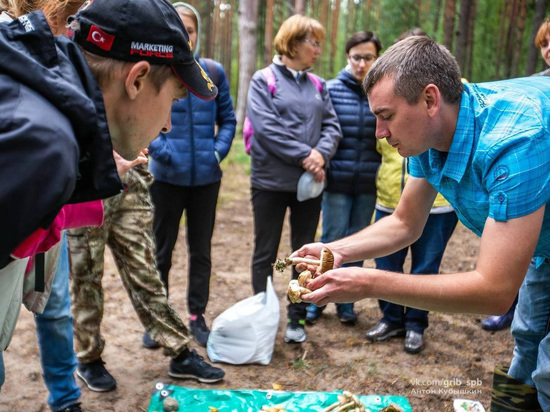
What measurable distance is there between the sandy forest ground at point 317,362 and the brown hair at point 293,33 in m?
2.04

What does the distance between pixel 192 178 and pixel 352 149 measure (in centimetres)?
123

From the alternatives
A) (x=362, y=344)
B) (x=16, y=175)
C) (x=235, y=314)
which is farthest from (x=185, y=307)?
(x=16, y=175)

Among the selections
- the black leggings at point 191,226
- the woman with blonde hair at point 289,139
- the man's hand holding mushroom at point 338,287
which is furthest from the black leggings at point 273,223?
the man's hand holding mushroom at point 338,287

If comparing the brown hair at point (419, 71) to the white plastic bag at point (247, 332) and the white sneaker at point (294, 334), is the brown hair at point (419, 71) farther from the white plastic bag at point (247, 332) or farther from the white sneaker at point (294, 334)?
the white sneaker at point (294, 334)

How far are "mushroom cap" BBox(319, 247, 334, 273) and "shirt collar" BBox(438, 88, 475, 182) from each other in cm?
56

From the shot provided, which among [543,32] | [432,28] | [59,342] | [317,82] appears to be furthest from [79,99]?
[432,28]

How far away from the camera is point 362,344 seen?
143 inches

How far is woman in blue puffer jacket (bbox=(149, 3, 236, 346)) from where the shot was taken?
3.37 metres

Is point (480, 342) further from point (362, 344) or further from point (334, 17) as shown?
point (334, 17)

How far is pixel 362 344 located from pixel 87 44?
297 centimetres

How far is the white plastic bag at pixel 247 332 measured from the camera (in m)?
3.23

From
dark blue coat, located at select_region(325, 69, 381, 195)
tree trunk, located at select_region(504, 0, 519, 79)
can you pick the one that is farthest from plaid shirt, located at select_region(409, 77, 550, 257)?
tree trunk, located at select_region(504, 0, 519, 79)

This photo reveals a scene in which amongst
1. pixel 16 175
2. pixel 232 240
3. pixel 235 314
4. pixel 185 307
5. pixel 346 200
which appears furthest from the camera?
pixel 232 240

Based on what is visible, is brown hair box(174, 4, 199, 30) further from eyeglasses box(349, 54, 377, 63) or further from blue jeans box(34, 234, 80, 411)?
blue jeans box(34, 234, 80, 411)
